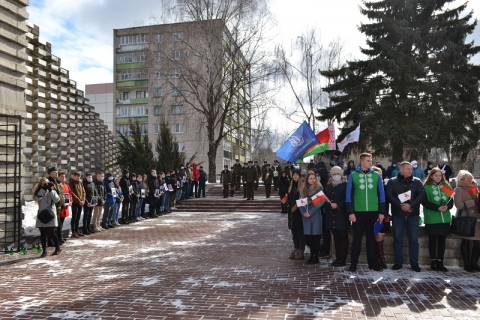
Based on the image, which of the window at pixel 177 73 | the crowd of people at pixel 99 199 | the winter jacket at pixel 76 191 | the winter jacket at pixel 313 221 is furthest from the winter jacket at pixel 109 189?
the window at pixel 177 73

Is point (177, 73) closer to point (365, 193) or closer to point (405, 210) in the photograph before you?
point (365, 193)

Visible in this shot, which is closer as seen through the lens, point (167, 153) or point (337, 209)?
point (337, 209)

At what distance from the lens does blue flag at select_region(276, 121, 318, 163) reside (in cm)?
1158

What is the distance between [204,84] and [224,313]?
26452 mm

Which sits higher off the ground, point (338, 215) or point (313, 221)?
point (338, 215)

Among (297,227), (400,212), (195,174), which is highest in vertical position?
(195,174)

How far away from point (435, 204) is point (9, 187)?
9.69 meters

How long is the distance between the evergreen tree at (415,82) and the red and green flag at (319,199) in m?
16.9

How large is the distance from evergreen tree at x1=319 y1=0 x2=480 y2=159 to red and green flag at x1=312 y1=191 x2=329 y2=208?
1689cm

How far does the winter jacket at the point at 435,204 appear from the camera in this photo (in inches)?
288

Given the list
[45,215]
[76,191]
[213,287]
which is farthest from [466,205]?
[76,191]

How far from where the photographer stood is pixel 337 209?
7516 millimetres

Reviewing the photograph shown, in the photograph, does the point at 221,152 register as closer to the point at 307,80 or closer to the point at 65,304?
the point at 307,80

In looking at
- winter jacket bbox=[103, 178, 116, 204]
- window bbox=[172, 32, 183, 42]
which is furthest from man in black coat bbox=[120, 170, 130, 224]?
window bbox=[172, 32, 183, 42]
